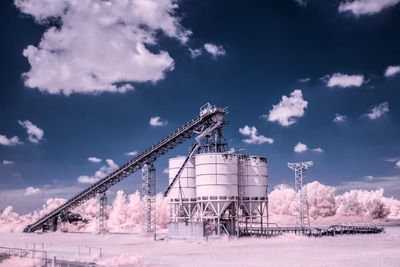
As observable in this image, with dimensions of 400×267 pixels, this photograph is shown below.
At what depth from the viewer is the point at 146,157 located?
2291 inches

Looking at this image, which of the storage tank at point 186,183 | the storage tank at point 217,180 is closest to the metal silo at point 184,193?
the storage tank at point 186,183

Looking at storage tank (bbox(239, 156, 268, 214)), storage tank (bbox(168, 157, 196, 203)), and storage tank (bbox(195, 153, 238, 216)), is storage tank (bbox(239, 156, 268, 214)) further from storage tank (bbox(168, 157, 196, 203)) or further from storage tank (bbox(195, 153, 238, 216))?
storage tank (bbox(168, 157, 196, 203))

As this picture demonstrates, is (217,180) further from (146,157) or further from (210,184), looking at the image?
(146,157)

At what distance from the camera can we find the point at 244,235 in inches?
2040

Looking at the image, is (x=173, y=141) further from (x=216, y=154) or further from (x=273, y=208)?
(x=273, y=208)

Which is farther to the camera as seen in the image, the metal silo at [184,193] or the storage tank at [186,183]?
the storage tank at [186,183]

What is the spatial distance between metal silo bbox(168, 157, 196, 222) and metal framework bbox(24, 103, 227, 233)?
3.80 m

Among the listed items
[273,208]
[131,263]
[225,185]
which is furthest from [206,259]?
[273,208]

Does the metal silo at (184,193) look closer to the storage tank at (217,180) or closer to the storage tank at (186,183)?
the storage tank at (186,183)

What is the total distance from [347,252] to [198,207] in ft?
64.9

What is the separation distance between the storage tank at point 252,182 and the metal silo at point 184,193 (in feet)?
21.3

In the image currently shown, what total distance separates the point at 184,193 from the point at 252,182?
906 cm

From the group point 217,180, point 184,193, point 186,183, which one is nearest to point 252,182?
point 217,180

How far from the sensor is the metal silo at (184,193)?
51.9 meters
